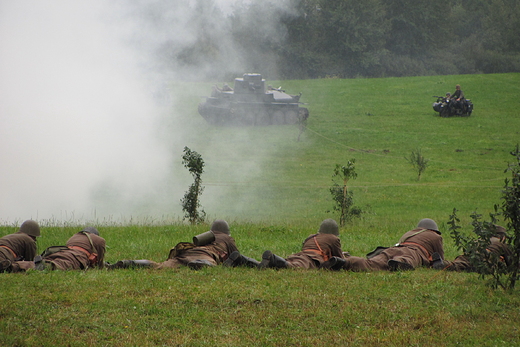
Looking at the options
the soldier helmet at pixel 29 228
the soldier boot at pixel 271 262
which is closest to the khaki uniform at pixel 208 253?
the soldier boot at pixel 271 262

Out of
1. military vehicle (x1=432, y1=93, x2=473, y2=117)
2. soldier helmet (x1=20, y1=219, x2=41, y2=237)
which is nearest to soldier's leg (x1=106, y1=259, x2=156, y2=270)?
soldier helmet (x1=20, y1=219, x2=41, y2=237)

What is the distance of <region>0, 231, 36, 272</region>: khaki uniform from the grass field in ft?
2.05

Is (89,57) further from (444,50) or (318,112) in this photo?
(444,50)

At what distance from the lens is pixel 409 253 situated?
8.09m

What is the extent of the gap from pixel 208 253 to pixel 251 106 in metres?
20.9

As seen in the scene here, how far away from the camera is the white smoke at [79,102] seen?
54.8 feet

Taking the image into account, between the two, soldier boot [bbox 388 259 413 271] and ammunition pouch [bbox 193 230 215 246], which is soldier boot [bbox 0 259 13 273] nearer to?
ammunition pouch [bbox 193 230 215 246]

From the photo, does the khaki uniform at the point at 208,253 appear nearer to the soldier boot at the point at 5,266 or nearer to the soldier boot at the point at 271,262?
the soldier boot at the point at 271,262

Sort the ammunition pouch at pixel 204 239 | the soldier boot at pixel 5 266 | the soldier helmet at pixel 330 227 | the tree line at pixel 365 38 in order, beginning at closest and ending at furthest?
the soldier boot at pixel 5 266 → the ammunition pouch at pixel 204 239 → the soldier helmet at pixel 330 227 → the tree line at pixel 365 38

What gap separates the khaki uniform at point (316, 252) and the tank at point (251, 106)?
66.7 feet

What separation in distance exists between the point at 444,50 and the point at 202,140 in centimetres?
2990

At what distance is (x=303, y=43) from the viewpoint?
131 feet

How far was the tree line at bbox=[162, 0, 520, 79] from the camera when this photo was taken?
30.8m

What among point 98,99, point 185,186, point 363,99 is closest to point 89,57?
point 98,99
